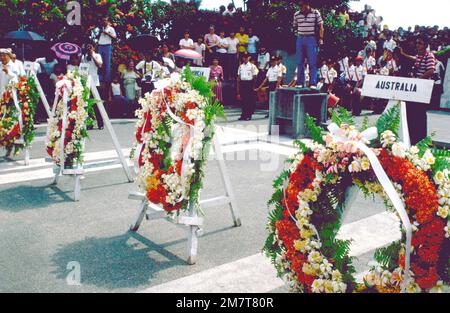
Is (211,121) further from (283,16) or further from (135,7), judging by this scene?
(283,16)

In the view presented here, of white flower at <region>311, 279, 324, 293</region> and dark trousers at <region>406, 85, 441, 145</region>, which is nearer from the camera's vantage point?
white flower at <region>311, 279, 324, 293</region>

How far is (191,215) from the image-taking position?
4.64 meters

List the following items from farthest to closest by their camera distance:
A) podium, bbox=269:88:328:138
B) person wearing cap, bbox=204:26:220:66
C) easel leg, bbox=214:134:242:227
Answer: person wearing cap, bbox=204:26:220:66, podium, bbox=269:88:328:138, easel leg, bbox=214:134:242:227

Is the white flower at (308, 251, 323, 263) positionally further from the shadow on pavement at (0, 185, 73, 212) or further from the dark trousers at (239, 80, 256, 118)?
the dark trousers at (239, 80, 256, 118)

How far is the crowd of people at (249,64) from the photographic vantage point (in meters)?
11.2

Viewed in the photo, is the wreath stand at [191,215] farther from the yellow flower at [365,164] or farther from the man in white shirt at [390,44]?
the man in white shirt at [390,44]

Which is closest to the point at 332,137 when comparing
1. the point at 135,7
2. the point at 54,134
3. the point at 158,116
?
the point at 158,116

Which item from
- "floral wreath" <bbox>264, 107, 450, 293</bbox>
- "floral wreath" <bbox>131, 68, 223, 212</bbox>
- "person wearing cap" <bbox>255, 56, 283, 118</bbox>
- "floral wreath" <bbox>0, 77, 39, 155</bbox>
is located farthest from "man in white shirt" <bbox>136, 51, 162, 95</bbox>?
"floral wreath" <bbox>264, 107, 450, 293</bbox>

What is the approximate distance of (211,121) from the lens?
468 centimetres

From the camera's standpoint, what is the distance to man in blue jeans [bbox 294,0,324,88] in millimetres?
10859

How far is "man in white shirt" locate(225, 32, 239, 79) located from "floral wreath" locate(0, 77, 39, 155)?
1010 centimetres

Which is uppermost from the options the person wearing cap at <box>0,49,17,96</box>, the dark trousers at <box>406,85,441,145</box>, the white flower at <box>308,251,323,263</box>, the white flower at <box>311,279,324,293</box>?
the person wearing cap at <box>0,49,17,96</box>

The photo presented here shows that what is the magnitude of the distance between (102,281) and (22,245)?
1.26 meters

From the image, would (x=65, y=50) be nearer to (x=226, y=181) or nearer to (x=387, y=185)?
(x=226, y=181)
